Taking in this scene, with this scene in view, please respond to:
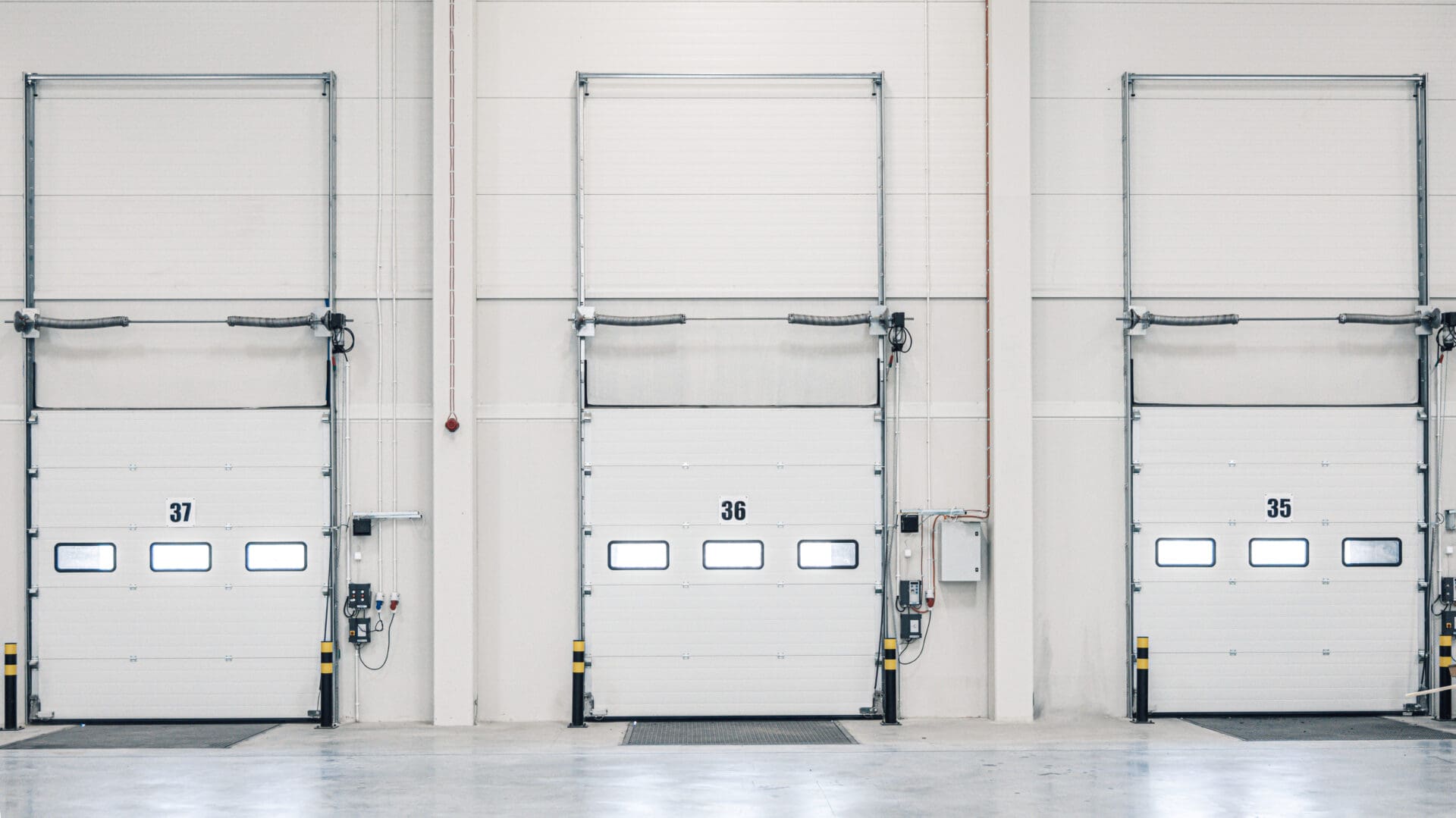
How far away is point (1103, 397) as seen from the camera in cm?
1248

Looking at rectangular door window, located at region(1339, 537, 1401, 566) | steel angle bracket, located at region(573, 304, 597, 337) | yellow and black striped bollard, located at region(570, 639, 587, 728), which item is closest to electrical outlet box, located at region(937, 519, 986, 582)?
yellow and black striped bollard, located at region(570, 639, 587, 728)

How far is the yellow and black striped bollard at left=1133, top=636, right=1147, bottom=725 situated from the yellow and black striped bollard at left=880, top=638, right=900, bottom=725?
2371 millimetres

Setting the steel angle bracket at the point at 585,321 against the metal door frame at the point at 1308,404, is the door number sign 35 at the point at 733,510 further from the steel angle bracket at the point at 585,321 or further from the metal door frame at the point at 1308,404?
the metal door frame at the point at 1308,404

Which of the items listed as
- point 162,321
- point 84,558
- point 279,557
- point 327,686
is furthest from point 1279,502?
point 84,558

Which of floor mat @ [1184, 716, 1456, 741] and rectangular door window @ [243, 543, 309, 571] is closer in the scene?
floor mat @ [1184, 716, 1456, 741]

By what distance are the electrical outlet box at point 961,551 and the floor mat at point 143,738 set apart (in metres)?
6.80

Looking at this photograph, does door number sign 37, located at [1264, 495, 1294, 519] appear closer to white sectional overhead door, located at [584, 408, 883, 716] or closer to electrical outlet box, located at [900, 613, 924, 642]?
electrical outlet box, located at [900, 613, 924, 642]

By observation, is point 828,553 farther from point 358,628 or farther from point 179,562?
point 179,562

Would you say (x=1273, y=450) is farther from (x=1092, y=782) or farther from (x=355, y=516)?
(x=355, y=516)

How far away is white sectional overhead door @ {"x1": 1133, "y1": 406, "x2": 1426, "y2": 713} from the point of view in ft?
40.7

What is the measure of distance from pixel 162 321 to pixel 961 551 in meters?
8.27

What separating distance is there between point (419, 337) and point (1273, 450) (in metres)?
8.70

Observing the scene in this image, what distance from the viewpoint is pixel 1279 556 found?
41.0ft

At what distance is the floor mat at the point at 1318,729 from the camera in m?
11.1
